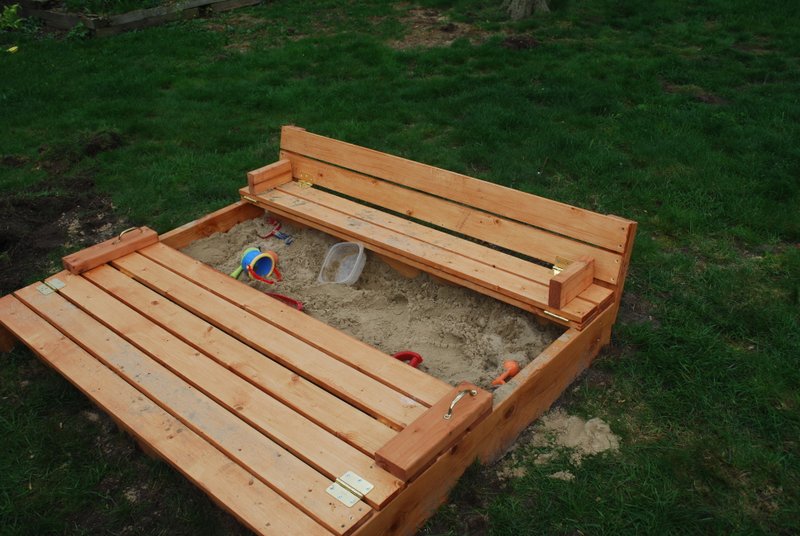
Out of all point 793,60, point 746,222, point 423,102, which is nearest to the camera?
point 746,222

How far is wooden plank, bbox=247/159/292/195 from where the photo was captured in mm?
4461

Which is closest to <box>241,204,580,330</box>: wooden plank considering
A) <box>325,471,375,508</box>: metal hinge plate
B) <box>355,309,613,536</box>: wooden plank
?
<box>355,309,613,536</box>: wooden plank

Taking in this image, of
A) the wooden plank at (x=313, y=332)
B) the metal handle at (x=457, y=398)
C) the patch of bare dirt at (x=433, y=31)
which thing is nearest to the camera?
the metal handle at (x=457, y=398)

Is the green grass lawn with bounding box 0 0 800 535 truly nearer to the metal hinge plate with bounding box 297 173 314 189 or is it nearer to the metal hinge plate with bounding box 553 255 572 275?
the metal hinge plate with bounding box 553 255 572 275

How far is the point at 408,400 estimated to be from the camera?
2.82m

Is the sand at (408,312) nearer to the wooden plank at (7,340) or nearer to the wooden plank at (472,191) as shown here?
the wooden plank at (472,191)

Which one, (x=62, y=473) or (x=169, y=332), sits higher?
(x=169, y=332)

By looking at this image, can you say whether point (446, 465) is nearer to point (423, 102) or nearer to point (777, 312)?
point (777, 312)

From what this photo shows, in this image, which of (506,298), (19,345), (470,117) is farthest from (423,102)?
(19,345)

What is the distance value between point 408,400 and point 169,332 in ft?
4.14

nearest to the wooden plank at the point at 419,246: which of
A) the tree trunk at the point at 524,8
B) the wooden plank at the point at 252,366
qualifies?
the wooden plank at the point at 252,366

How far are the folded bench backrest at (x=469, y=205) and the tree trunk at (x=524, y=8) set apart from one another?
16.3 feet

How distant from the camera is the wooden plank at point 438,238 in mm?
3574

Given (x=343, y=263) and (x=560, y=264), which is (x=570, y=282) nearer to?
(x=560, y=264)
